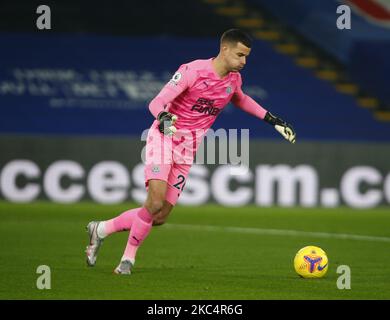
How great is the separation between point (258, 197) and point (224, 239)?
16.3 ft

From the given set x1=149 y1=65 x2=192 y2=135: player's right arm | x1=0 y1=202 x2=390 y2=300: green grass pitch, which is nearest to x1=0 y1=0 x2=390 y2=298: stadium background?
x1=0 y1=202 x2=390 y2=300: green grass pitch

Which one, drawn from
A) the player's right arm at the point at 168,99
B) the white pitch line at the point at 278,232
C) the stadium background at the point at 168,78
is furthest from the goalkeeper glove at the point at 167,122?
the stadium background at the point at 168,78

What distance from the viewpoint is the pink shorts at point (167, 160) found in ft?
30.1

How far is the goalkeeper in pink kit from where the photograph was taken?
916cm

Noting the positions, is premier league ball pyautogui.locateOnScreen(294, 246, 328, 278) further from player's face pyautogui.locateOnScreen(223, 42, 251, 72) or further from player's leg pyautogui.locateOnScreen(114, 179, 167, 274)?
player's face pyautogui.locateOnScreen(223, 42, 251, 72)

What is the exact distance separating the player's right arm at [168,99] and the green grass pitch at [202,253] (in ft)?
4.32

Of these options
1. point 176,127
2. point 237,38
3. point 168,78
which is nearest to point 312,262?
point 176,127

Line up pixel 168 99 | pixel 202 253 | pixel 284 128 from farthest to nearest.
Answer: pixel 202 253
pixel 284 128
pixel 168 99

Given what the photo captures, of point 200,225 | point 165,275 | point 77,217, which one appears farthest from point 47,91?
point 165,275

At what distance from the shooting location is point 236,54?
930 centimetres

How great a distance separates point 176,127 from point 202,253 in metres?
2.49

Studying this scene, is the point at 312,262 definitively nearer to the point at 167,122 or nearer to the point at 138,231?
the point at 138,231

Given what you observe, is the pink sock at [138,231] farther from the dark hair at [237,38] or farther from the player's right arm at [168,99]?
the dark hair at [237,38]

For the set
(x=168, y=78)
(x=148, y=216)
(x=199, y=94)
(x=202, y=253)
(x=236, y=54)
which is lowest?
(x=148, y=216)
